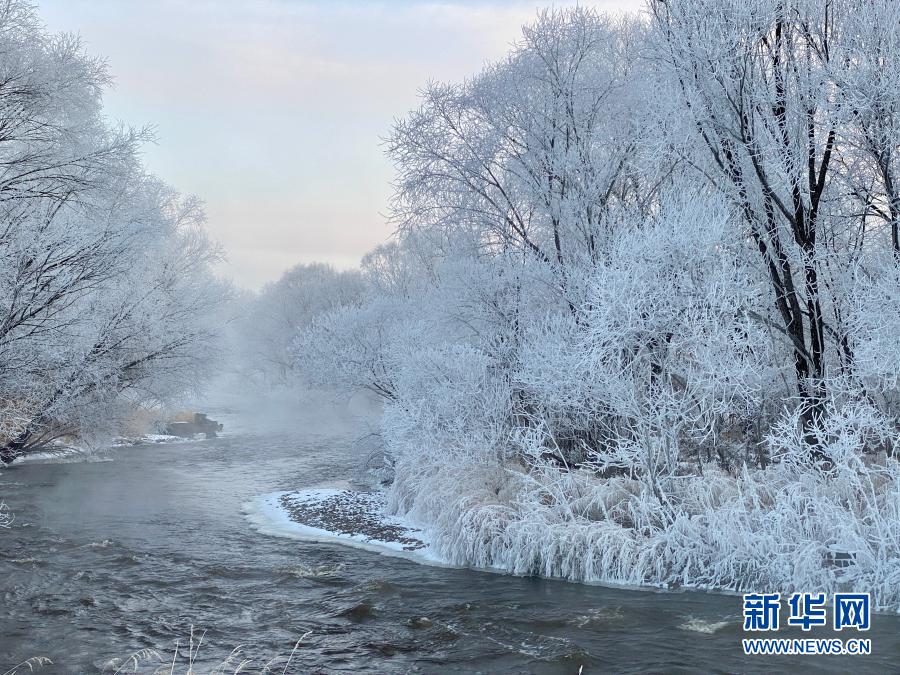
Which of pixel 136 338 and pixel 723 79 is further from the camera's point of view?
pixel 136 338

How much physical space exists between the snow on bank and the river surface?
48 cm

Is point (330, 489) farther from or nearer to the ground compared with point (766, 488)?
nearer to the ground

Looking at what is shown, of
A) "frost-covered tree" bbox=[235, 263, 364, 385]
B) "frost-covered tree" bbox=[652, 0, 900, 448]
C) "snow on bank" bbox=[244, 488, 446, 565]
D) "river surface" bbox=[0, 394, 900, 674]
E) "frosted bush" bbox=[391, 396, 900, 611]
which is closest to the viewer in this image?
"river surface" bbox=[0, 394, 900, 674]

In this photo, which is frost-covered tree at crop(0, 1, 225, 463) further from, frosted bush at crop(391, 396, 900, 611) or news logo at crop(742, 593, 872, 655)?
news logo at crop(742, 593, 872, 655)

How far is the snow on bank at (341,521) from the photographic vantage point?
12986 mm

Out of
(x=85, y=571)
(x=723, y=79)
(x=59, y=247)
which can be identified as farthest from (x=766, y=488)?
(x=59, y=247)

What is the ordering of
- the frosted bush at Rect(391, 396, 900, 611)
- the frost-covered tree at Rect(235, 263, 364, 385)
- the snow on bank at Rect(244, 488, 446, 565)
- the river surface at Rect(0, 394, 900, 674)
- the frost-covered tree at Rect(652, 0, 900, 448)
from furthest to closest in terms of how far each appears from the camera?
the frost-covered tree at Rect(235, 263, 364, 385), the snow on bank at Rect(244, 488, 446, 565), the frost-covered tree at Rect(652, 0, 900, 448), the frosted bush at Rect(391, 396, 900, 611), the river surface at Rect(0, 394, 900, 674)

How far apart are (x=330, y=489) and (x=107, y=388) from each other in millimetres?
5921

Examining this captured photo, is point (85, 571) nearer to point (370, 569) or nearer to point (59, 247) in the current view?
point (370, 569)

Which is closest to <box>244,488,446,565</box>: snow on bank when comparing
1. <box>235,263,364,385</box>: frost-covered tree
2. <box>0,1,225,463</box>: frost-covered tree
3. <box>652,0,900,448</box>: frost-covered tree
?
<box>0,1,225,463</box>: frost-covered tree

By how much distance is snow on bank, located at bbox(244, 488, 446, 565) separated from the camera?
12986 millimetres

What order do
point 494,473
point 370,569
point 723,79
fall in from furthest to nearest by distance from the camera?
1. point 494,473
2. point 723,79
3. point 370,569

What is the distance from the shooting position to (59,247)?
1388cm

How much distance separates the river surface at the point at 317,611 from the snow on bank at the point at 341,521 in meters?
0.48
